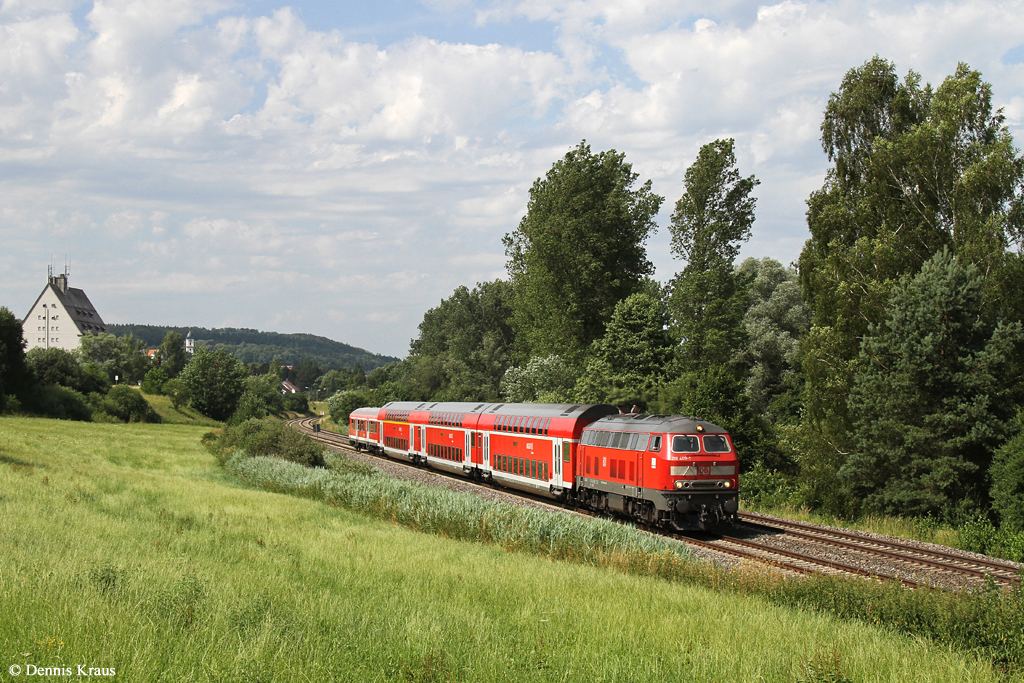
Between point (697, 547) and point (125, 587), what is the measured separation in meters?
14.6

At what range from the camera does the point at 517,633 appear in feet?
31.5

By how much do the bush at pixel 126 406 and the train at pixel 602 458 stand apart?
51.2 metres

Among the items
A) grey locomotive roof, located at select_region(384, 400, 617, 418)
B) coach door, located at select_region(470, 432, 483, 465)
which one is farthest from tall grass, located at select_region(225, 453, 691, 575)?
coach door, located at select_region(470, 432, 483, 465)

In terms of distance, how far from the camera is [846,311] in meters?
31.8

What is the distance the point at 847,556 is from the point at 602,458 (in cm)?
858

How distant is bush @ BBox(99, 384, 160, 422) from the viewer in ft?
261

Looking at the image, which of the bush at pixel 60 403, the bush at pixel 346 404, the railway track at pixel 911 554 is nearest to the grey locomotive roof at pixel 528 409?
the railway track at pixel 911 554

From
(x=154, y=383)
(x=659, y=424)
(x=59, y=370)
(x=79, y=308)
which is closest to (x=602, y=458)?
(x=659, y=424)

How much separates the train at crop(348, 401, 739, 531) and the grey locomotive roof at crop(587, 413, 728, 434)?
38 millimetres

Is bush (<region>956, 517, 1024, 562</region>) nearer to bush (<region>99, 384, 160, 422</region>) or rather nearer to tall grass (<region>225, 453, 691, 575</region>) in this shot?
tall grass (<region>225, 453, 691, 575</region>)

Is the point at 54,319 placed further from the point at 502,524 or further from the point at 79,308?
the point at 502,524

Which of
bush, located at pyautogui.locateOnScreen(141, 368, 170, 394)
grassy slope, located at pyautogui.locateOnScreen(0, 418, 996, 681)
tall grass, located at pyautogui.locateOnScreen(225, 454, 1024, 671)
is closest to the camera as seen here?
grassy slope, located at pyautogui.locateOnScreen(0, 418, 996, 681)

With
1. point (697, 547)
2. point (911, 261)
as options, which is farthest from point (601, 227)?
point (697, 547)

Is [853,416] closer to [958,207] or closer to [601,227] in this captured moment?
[958,207]
